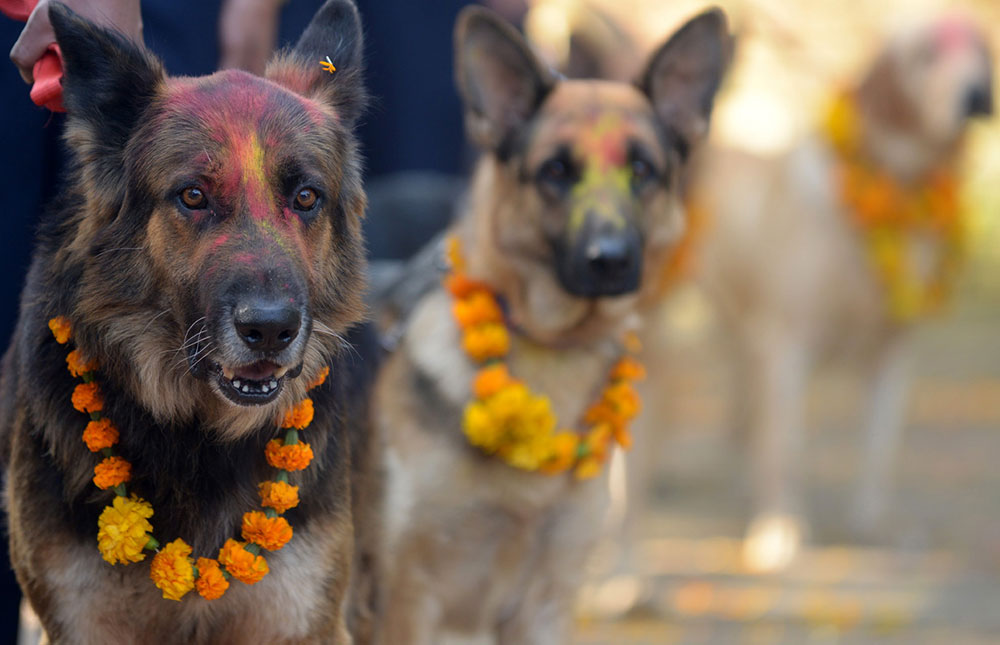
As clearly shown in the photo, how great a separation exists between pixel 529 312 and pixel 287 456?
139 centimetres

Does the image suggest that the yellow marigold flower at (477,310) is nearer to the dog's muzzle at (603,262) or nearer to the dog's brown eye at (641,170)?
the dog's muzzle at (603,262)

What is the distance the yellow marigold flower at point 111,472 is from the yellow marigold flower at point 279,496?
27 centimetres

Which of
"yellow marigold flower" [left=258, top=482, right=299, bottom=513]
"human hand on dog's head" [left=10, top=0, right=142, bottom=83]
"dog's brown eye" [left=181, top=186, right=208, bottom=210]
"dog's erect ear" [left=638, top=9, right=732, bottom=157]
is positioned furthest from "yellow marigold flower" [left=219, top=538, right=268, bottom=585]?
"dog's erect ear" [left=638, top=9, right=732, bottom=157]

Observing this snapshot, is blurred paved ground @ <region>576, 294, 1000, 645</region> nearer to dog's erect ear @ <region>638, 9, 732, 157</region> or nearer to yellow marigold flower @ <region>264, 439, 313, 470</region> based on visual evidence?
dog's erect ear @ <region>638, 9, 732, 157</region>

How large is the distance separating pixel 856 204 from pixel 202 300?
15.5 feet

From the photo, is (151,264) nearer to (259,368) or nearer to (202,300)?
(202,300)

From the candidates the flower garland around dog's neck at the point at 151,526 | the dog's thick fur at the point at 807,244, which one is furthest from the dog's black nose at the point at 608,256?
the dog's thick fur at the point at 807,244

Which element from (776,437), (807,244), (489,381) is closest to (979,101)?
(807,244)

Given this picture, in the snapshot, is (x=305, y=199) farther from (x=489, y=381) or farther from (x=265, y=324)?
(x=489, y=381)

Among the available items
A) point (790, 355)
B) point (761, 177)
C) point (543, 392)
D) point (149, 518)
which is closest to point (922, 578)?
point (790, 355)

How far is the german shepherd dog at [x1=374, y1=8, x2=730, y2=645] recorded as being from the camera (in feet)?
11.2

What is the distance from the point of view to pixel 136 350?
7.42ft

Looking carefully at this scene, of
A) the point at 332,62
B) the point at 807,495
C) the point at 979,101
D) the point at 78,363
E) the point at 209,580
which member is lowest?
the point at 807,495

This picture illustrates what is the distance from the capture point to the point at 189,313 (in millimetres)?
2180
